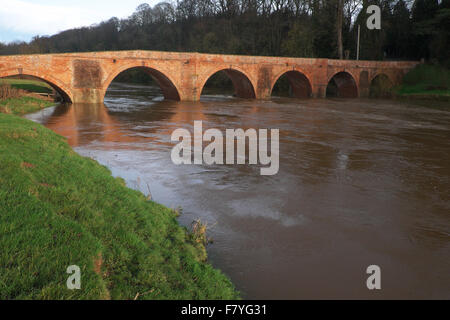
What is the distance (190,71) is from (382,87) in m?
19.9

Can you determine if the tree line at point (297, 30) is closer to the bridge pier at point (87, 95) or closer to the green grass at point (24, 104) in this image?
the bridge pier at point (87, 95)

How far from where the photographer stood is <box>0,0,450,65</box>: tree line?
3950 centimetres

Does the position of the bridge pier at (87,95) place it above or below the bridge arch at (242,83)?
below

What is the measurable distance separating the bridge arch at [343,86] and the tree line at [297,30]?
2778 millimetres

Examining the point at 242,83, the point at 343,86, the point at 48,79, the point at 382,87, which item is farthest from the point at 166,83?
the point at 382,87

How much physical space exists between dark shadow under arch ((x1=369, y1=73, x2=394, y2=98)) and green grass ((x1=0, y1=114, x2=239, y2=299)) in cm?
3498

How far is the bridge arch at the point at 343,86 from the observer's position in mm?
36872

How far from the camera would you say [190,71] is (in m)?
27.0

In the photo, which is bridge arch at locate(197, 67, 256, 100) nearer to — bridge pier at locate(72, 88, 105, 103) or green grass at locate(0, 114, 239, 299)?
bridge pier at locate(72, 88, 105, 103)

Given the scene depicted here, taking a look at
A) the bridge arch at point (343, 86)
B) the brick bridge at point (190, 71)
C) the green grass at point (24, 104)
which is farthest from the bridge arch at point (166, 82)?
the bridge arch at point (343, 86)

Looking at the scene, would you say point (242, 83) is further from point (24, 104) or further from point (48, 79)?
point (24, 104)
